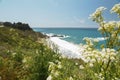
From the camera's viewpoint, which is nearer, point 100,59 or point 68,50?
point 100,59

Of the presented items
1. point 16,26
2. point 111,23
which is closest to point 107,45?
point 111,23

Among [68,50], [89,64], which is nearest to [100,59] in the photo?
[89,64]

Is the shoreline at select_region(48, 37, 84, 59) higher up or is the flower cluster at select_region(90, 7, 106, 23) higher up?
the flower cluster at select_region(90, 7, 106, 23)

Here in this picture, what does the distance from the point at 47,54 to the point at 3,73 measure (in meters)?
1.79

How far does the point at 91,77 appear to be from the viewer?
644 cm

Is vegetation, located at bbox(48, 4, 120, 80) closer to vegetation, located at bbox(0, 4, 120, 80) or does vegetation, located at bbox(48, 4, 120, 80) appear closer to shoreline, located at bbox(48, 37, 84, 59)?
vegetation, located at bbox(0, 4, 120, 80)

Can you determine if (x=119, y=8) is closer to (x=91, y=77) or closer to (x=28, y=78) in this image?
(x=91, y=77)

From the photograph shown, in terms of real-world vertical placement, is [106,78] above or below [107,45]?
below

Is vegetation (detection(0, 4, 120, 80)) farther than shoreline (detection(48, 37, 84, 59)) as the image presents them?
No

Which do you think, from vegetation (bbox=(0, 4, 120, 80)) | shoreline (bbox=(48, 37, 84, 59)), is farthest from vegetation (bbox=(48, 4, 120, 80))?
shoreline (bbox=(48, 37, 84, 59))

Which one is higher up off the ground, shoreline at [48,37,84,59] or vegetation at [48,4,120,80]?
vegetation at [48,4,120,80]

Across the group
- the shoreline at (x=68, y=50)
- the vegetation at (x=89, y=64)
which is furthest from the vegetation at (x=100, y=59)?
the shoreline at (x=68, y=50)

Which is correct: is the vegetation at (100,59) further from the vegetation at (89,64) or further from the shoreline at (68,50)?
the shoreline at (68,50)

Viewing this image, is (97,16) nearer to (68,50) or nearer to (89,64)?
(89,64)
